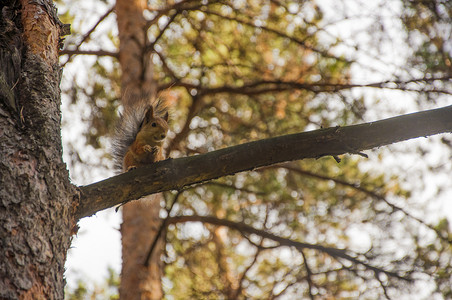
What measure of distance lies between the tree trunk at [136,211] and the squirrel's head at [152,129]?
0.32 meters

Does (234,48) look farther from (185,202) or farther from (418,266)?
(418,266)

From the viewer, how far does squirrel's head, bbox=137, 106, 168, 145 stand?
10.4 feet

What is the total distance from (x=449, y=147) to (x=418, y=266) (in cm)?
137

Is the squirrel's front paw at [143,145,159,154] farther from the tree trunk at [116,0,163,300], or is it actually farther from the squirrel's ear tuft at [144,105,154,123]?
the tree trunk at [116,0,163,300]

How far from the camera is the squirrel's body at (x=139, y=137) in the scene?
314 centimetres

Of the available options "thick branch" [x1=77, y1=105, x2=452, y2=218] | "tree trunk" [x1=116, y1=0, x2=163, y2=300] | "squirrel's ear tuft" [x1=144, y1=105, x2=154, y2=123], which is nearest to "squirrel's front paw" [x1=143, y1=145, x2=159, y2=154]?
"squirrel's ear tuft" [x1=144, y1=105, x2=154, y2=123]

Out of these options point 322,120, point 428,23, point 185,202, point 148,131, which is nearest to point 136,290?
point 148,131

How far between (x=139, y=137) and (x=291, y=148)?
51.2 inches

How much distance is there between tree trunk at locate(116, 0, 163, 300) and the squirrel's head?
A: 12.6 inches

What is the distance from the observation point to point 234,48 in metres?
6.01

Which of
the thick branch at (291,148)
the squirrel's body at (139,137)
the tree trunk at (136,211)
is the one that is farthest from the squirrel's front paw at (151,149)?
the thick branch at (291,148)

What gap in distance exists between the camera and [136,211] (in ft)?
14.3

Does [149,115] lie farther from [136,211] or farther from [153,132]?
[136,211]

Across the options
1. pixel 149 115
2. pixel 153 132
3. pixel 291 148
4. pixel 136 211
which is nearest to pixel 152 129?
pixel 153 132
